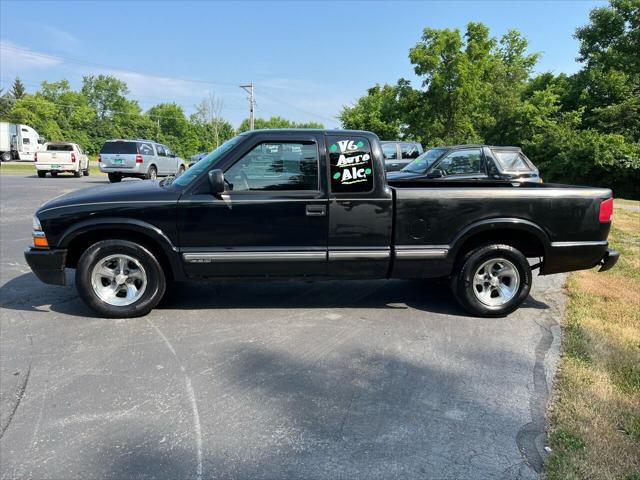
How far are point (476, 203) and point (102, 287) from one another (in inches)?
150

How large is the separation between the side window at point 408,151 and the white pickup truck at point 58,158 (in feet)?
54.1

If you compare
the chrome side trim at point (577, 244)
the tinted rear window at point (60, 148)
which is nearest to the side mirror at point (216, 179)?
the chrome side trim at point (577, 244)

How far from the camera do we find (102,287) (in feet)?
15.2

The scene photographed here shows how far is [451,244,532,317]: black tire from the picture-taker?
480 cm

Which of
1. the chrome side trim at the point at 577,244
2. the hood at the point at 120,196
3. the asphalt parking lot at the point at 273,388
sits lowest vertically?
the asphalt parking lot at the point at 273,388

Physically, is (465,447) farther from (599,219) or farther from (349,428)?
(599,219)

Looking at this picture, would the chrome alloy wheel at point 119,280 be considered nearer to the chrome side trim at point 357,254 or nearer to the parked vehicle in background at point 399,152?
the chrome side trim at point 357,254

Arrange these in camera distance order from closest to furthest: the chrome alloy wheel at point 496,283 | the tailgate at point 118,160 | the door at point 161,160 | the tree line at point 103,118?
the chrome alloy wheel at point 496,283 < the tailgate at point 118,160 < the door at point 161,160 < the tree line at point 103,118

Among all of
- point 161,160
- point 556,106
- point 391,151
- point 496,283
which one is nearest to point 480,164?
point 496,283

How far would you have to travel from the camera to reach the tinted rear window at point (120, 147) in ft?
64.2

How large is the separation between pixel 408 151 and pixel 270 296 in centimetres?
1243

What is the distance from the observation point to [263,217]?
4488mm

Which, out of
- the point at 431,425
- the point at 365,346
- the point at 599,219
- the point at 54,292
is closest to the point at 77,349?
the point at 54,292

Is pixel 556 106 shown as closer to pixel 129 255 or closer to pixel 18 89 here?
pixel 129 255
